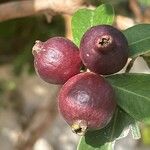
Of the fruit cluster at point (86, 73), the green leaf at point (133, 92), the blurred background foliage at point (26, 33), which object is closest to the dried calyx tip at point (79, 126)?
the fruit cluster at point (86, 73)

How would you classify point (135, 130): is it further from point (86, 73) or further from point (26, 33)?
point (26, 33)

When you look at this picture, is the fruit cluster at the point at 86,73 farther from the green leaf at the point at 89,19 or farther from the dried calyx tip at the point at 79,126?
the green leaf at the point at 89,19

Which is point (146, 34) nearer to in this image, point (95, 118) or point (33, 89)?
point (95, 118)

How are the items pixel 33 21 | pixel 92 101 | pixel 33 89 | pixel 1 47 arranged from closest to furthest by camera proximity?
pixel 92 101
pixel 33 21
pixel 1 47
pixel 33 89

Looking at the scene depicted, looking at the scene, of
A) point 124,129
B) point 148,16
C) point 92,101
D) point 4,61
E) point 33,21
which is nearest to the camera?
point 92,101

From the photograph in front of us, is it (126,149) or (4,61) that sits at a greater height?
(4,61)

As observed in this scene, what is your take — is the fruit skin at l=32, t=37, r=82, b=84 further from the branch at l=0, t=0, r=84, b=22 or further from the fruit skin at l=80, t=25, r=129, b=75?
the branch at l=0, t=0, r=84, b=22

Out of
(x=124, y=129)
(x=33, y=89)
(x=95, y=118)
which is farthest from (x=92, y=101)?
(x=33, y=89)

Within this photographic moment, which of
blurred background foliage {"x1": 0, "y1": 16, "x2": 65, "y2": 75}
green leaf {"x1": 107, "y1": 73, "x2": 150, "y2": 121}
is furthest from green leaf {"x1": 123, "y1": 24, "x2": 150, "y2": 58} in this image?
blurred background foliage {"x1": 0, "y1": 16, "x2": 65, "y2": 75}
